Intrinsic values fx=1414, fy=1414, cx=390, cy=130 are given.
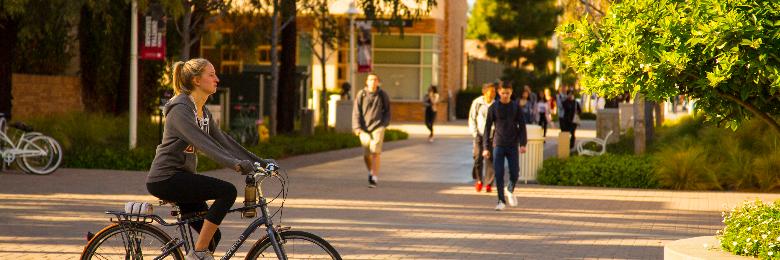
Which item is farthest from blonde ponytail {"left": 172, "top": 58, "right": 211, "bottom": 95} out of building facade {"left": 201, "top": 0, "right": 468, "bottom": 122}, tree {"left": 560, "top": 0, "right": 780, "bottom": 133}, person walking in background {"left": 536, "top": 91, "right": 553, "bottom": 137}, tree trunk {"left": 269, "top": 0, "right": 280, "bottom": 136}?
building facade {"left": 201, "top": 0, "right": 468, "bottom": 122}

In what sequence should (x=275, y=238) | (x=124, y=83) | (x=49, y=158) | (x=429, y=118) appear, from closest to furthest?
(x=275, y=238) → (x=49, y=158) → (x=124, y=83) → (x=429, y=118)

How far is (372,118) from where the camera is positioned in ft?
62.0

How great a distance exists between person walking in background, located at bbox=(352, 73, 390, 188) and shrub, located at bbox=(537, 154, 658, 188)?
9.15ft

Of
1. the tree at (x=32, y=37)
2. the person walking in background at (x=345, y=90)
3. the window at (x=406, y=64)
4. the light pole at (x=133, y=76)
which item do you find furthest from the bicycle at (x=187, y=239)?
the window at (x=406, y=64)

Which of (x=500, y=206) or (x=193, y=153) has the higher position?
(x=193, y=153)

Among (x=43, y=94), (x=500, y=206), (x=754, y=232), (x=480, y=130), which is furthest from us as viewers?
(x=43, y=94)

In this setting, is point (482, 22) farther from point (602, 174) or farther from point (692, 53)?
point (692, 53)

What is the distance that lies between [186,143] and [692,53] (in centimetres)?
308

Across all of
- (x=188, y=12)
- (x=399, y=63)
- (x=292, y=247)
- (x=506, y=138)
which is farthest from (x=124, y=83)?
(x=399, y=63)

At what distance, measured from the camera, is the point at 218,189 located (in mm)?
7570

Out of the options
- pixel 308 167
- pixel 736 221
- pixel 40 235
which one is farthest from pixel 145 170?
pixel 736 221

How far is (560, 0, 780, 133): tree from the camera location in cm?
831

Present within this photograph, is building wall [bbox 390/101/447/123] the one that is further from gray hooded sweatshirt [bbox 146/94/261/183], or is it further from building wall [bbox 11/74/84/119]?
gray hooded sweatshirt [bbox 146/94/261/183]

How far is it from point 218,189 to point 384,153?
69.9ft
